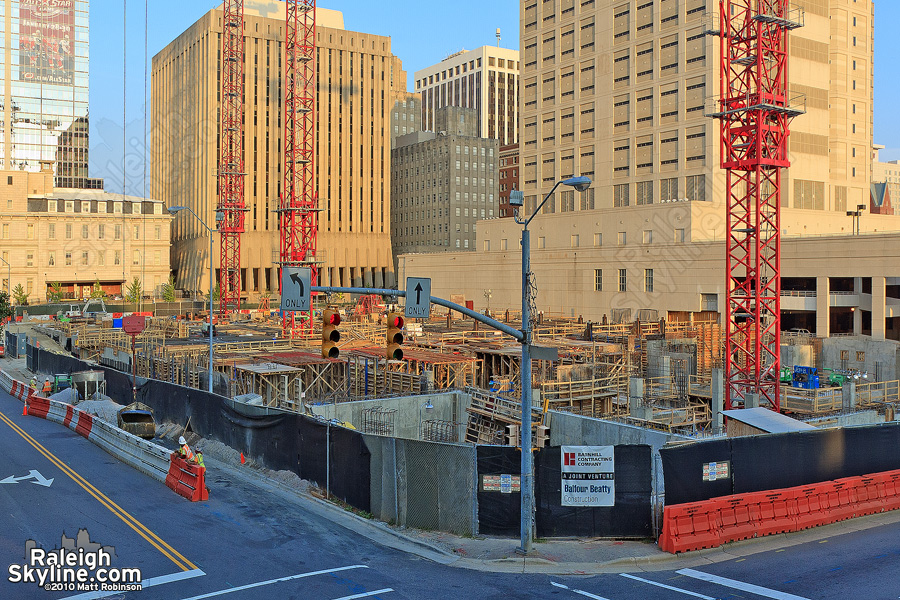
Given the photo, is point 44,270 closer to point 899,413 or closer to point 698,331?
point 698,331

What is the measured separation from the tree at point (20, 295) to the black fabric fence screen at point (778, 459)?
116m

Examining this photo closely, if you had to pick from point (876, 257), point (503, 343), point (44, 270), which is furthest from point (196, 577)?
point (44, 270)

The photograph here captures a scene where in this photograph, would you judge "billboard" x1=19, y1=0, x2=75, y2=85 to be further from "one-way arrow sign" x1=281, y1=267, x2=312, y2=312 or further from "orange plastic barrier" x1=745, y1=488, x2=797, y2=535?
"orange plastic barrier" x1=745, y1=488, x2=797, y2=535

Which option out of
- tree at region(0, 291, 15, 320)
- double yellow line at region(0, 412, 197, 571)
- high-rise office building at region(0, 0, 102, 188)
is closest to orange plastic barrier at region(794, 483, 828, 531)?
double yellow line at region(0, 412, 197, 571)

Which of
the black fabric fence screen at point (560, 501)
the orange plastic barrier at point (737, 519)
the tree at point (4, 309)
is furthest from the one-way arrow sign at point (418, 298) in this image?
the tree at point (4, 309)

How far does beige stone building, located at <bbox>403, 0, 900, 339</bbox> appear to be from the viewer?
253 ft

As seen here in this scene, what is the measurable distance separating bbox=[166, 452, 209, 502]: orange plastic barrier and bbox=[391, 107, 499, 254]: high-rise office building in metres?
152

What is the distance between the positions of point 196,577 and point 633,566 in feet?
31.0

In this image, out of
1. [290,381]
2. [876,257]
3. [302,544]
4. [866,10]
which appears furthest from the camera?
[866,10]

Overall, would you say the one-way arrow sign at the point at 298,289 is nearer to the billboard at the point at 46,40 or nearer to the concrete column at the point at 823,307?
the concrete column at the point at 823,307

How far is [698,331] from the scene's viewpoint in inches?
2457

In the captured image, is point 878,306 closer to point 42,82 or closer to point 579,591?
point 579,591

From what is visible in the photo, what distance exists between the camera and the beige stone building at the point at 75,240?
11781cm

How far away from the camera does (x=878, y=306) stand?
197 ft
